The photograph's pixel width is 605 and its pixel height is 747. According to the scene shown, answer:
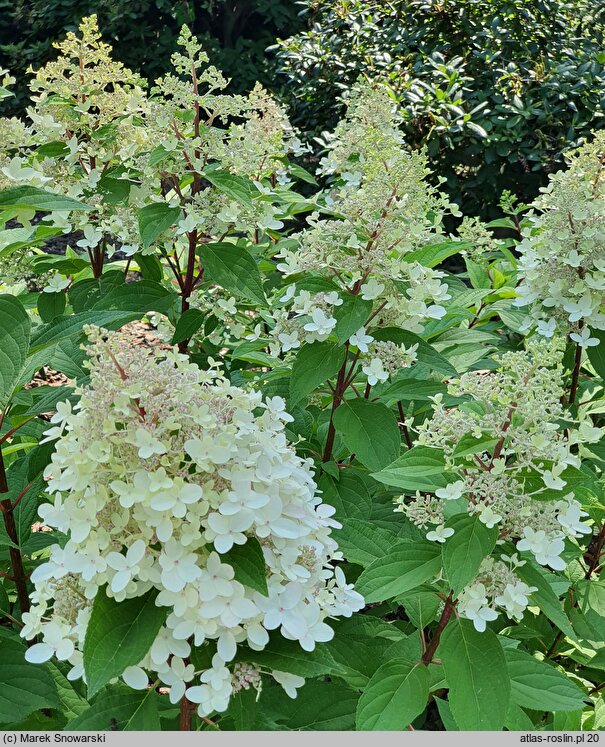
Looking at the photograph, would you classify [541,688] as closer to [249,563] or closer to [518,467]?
[518,467]

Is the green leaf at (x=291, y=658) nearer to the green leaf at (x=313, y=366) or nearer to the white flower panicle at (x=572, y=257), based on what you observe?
the green leaf at (x=313, y=366)

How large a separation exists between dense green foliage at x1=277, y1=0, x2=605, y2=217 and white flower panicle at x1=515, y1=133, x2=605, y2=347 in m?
3.09

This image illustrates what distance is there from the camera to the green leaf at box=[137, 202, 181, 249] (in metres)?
2.16

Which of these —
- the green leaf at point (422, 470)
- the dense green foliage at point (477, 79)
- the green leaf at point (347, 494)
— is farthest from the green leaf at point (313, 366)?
the dense green foliage at point (477, 79)

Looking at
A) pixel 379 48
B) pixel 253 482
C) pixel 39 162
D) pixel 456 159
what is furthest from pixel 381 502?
pixel 379 48

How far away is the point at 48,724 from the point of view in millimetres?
1611

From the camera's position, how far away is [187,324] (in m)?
2.37

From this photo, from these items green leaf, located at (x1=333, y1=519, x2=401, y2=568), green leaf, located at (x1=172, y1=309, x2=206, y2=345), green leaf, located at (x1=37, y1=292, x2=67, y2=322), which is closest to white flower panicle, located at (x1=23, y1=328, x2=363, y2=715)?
green leaf, located at (x1=333, y1=519, x2=401, y2=568)

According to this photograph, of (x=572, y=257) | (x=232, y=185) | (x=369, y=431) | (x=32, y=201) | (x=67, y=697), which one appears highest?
(x=32, y=201)

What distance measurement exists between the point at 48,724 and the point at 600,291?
5.70 ft

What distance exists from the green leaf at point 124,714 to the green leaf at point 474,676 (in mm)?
496

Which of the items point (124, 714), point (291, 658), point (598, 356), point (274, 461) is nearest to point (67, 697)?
point (124, 714)

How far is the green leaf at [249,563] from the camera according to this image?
3.65 feet

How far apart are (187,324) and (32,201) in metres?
0.81
